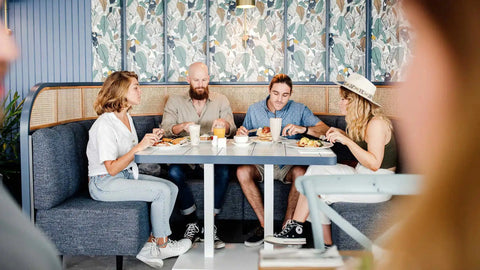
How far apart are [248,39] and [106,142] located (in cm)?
348

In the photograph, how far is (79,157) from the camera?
3248 millimetres

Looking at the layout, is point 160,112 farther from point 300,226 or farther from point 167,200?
point 300,226

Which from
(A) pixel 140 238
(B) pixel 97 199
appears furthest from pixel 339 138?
(B) pixel 97 199

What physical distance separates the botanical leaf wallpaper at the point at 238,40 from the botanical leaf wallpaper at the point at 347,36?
0.01 meters

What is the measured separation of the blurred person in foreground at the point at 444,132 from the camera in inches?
17.2

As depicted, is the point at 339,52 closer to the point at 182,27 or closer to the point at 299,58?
the point at 299,58

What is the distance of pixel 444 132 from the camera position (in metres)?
0.45

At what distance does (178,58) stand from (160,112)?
1472mm

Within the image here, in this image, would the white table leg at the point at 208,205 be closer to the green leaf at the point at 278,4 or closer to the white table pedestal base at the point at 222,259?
the white table pedestal base at the point at 222,259

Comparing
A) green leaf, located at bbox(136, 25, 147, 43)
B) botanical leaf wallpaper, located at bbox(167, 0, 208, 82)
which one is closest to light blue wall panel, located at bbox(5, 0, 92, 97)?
green leaf, located at bbox(136, 25, 147, 43)

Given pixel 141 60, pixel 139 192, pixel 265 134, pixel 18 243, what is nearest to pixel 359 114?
pixel 265 134

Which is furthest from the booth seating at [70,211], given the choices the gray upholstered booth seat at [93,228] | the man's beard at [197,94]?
the man's beard at [197,94]

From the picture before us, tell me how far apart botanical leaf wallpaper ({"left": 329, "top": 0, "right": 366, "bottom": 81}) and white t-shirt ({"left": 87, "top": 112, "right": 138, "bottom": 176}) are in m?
3.51

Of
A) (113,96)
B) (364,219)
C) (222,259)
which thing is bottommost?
(222,259)
